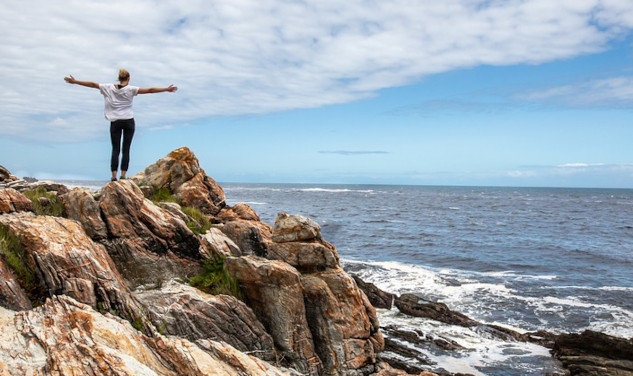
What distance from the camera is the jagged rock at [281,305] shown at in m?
12.0

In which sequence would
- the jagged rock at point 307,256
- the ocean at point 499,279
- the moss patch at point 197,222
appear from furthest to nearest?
the ocean at point 499,279
the moss patch at point 197,222
the jagged rock at point 307,256

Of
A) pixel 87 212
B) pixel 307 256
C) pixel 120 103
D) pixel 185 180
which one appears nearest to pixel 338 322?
pixel 307 256

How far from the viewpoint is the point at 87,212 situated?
1231cm

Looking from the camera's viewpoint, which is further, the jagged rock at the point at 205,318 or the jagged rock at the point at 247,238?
the jagged rock at the point at 247,238

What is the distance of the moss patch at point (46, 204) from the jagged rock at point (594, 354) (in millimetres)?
17164

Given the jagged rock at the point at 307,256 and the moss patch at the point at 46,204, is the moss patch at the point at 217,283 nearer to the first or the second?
the jagged rock at the point at 307,256

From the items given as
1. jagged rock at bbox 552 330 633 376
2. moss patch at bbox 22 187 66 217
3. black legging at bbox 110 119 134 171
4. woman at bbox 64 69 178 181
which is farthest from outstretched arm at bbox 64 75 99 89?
jagged rock at bbox 552 330 633 376

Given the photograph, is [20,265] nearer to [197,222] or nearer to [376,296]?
[197,222]

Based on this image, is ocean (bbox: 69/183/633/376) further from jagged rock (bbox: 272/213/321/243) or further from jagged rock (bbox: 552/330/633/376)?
jagged rock (bbox: 272/213/321/243)

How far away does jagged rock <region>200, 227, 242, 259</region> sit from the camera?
13.5 m

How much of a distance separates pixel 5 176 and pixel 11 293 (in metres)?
9.71

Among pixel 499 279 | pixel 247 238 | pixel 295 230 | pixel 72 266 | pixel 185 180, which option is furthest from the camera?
pixel 499 279

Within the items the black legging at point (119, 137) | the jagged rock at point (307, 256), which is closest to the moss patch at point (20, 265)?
the black legging at point (119, 137)

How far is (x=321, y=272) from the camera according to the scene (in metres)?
13.4
